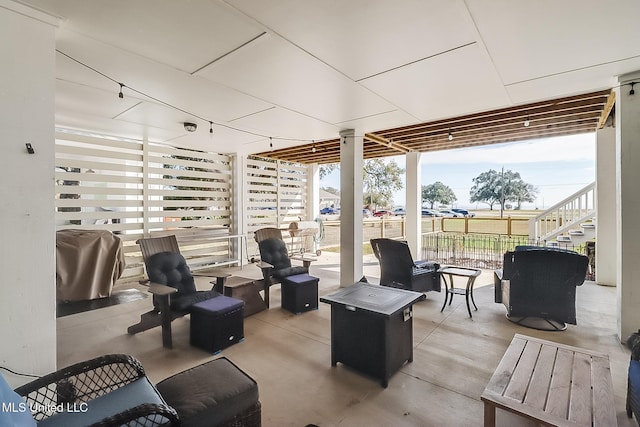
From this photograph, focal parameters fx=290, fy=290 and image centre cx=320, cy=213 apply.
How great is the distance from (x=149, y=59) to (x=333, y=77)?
1741 mm

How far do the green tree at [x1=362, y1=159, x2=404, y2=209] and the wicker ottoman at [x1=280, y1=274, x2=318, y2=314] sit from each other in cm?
1061

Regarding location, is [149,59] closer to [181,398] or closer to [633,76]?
[181,398]

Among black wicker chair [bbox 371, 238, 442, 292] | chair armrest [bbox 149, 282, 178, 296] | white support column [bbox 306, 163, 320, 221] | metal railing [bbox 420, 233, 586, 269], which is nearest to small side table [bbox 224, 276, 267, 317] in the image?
chair armrest [bbox 149, 282, 178, 296]

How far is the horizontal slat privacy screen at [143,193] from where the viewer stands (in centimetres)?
502

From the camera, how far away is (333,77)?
3.07 metres

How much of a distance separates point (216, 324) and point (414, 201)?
5768 mm

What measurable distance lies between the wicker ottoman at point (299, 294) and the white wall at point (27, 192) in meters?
2.64

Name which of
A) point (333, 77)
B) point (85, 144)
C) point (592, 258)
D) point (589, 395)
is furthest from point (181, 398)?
point (592, 258)

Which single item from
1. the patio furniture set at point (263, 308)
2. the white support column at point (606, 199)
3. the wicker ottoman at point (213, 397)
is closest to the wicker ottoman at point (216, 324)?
the patio furniture set at point (263, 308)

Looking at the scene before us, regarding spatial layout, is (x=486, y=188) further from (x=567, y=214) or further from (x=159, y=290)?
(x=159, y=290)

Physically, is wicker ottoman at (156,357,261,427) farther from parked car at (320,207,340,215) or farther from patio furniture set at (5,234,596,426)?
parked car at (320,207,340,215)

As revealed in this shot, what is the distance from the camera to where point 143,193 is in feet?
19.3

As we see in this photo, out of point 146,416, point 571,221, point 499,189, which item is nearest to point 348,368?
point 146,416

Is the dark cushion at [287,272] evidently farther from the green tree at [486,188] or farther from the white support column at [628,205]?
the green tree at [486,188]
